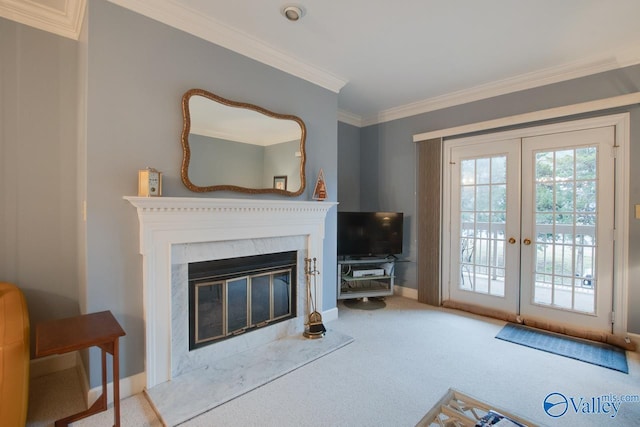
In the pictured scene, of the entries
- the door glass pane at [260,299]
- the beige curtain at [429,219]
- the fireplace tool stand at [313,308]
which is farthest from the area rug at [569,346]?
the door glass pane at [260,299]

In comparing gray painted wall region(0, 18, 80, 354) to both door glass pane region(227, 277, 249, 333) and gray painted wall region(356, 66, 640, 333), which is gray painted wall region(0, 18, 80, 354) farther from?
gray painted wall region(356, 66, 640, 333)

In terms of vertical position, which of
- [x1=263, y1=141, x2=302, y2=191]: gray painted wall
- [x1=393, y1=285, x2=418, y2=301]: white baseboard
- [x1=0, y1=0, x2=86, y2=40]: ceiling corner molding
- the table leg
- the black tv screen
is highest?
[x1=0, y1=0, x2=86, y2=40]: ceiling corner molding

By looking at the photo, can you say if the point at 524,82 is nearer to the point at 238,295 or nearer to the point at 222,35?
the point at 222,35

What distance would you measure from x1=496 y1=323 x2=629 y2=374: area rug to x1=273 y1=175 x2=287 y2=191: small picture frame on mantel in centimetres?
254

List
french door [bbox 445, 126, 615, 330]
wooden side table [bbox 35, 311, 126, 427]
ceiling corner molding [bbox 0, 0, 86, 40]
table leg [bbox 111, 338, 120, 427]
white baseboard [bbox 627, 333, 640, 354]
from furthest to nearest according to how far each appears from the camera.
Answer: french door [bbox 445, 126, 615, 330], white baseboard [bbox 627, 333, 640, 354], ceiling corner molding [bbox 0, 0, 86, 40], table leg [bbox 111, 338, 120, 427], wooden side table [bbox 35, 311, 126, 427]

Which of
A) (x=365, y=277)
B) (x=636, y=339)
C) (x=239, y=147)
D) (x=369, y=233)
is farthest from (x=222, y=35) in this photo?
(x=636, y=339)

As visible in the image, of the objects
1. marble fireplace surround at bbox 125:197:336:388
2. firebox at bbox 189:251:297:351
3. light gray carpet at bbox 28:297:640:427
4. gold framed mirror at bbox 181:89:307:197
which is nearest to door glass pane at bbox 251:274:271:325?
firebox at bbox 189:251:297:351

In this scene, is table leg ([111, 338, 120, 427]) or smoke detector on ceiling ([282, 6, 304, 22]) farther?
smoke detector on ceiling ([282, 6, 304, 22])

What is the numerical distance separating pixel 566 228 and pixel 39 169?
4.60 meters

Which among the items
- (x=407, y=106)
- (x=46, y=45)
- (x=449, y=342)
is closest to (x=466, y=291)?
(x=449, y=342)

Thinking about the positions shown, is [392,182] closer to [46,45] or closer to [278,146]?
[278,146]

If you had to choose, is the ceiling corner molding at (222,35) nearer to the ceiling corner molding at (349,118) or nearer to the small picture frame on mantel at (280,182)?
the small picture frame on mantel at (280,182)

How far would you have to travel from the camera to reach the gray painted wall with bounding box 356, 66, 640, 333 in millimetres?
2740

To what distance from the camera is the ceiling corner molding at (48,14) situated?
206 cm
